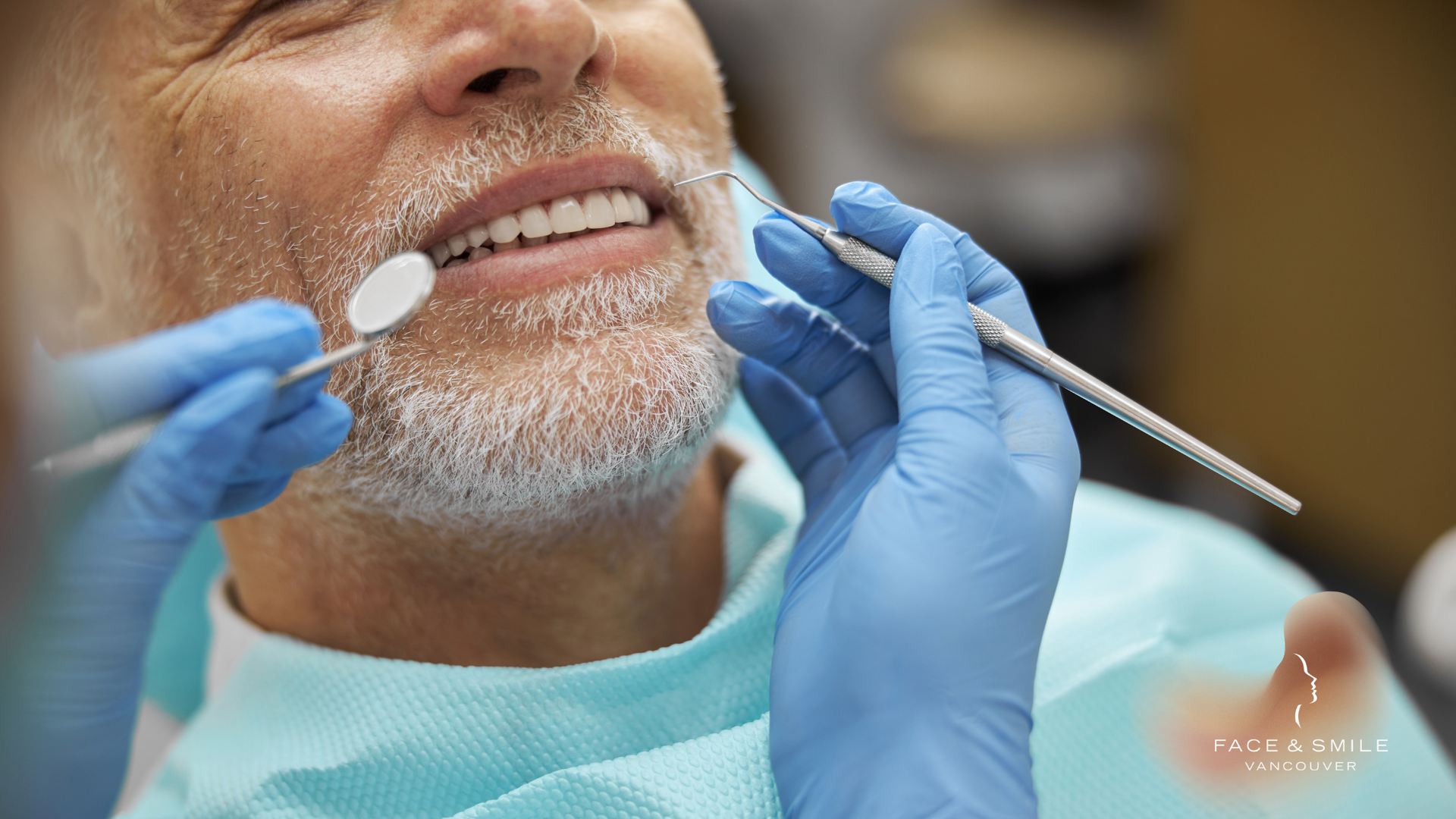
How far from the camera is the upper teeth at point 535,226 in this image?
0.81 metres

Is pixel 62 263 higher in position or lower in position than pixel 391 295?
lower

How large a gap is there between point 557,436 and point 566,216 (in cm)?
19

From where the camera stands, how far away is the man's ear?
0.90 metres

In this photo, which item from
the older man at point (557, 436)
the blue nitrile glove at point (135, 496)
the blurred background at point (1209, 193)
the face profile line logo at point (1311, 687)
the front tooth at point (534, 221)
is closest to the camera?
the blue nitrile glove at point (135, 496)

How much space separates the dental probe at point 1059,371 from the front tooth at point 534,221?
7.2 inches

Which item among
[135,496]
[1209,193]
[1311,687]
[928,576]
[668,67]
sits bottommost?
[1209,193]

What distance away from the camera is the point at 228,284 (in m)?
0.82

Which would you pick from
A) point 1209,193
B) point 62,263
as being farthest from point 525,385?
point 1209,193

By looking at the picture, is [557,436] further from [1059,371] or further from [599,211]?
[1059,371]

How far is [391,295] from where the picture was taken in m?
0.66

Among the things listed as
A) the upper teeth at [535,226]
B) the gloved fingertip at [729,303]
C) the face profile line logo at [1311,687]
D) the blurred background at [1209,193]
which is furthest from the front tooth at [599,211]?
the blurred background at [1209,193]

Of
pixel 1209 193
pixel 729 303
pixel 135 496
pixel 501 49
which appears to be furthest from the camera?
pixel 1209 193

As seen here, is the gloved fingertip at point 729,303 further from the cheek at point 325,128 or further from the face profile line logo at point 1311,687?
the face profile line logo at point 1311,687

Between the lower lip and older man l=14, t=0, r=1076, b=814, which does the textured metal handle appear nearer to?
older man l=14, t=0, r=1076, b=814
